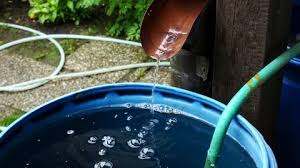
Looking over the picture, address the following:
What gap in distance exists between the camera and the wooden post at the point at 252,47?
1771 millimetres

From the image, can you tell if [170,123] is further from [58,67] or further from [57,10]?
[57,10]

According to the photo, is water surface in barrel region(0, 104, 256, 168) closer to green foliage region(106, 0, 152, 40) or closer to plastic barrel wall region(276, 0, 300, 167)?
plastic barrel wall region(276, 0, 300, 167)

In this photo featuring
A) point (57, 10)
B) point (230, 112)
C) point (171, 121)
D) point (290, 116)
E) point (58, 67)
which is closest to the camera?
point (230, 112)

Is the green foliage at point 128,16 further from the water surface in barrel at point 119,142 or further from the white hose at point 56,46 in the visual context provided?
the water surface in barrel at point 119,142

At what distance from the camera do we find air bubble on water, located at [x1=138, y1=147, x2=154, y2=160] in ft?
5.99

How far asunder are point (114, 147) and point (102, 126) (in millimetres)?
102

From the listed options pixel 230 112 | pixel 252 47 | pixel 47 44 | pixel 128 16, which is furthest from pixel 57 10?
pixel 230 112

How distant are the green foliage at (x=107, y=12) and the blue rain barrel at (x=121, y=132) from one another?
4.50 ft

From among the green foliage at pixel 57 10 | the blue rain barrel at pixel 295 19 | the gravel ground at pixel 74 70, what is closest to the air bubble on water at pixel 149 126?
Answer: the blue rain barrel at pixel 295 19

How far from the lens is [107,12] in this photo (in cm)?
334

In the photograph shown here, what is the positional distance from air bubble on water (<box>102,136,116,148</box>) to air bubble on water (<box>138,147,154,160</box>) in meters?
0.10

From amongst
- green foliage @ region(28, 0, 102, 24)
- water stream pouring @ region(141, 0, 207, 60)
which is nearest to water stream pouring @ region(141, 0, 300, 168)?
water stream pouring @ region(141, 0, 207, 60)

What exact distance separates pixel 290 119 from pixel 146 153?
588 mm

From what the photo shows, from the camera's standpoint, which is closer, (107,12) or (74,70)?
(74,70)
